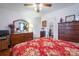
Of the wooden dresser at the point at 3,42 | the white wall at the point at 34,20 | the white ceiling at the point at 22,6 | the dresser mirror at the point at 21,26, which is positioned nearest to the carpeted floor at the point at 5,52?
the wooden dresser at the point at 3,42

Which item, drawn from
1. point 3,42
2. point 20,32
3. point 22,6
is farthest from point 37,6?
point 3,42

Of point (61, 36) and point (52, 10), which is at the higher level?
point (52, 10)

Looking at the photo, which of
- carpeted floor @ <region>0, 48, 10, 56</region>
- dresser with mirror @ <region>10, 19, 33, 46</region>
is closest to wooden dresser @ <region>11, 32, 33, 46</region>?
dresser with mirror @ <region>10, 19, 33, 46</region>

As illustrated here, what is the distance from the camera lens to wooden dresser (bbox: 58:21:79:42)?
5.49 ft

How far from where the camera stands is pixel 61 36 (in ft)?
5.75

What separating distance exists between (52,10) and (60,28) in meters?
0.29

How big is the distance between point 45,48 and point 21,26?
0.46 m

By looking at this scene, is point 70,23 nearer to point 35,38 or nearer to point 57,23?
point 57,23

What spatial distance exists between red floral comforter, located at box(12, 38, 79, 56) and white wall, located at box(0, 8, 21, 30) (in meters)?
0.33

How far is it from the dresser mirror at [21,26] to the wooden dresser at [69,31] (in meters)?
0.48

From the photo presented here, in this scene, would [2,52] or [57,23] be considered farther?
[57,23]

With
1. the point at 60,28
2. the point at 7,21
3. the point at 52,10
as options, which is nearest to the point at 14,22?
the point at 7,21

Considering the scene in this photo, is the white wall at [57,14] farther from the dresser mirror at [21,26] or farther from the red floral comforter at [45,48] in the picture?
the dresser mirror at [21,26]

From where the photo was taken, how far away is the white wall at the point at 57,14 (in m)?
1.64
